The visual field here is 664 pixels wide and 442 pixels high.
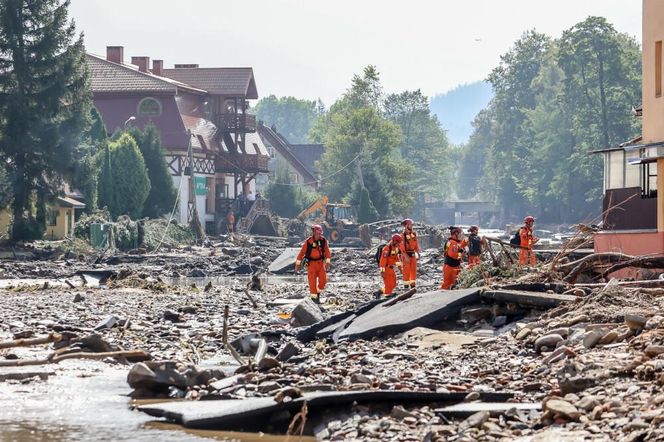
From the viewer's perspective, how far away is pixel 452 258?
2439cm

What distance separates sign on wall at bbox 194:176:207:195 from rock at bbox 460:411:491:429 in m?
58.4

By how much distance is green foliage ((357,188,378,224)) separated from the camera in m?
76.0

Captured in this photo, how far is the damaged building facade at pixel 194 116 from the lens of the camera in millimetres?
68562

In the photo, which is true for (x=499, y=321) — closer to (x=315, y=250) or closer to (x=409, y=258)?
(x=315, y=250)

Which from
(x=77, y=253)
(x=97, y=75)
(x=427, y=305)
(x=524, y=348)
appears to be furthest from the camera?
(x=97, y=75)

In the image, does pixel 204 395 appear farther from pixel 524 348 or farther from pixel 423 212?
pixel 423 212

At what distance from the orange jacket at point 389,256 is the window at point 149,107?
46766 millimetres

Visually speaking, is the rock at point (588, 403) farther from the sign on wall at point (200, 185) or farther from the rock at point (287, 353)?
the sign on wall at point (200, 185)

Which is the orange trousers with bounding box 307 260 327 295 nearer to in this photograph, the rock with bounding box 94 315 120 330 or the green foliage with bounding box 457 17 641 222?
the rock with bounding box 94 315 120 330

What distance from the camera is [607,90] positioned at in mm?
90312

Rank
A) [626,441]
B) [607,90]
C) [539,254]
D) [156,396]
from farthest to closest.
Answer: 1. [607,90]
2. [539,254]
3. [156,396]
4. [626,441]

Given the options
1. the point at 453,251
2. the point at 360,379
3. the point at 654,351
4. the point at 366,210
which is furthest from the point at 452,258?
the point at 366,210

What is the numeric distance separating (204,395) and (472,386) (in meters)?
2.72

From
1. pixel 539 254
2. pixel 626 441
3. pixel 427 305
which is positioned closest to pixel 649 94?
pixel 539 254
